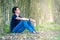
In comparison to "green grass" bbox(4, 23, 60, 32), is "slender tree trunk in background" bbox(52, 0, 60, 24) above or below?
above

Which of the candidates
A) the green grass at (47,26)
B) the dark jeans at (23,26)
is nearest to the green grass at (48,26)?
the green grass at (47,26)

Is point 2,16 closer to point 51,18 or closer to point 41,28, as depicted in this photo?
point 41,28

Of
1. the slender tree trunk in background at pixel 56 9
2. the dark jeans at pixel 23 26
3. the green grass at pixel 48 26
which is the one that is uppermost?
the slender tree trunk in background at pixel 56 9

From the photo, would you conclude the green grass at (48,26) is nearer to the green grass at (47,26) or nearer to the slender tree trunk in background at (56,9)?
the green grass at (47,26)

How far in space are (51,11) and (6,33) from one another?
257 cm


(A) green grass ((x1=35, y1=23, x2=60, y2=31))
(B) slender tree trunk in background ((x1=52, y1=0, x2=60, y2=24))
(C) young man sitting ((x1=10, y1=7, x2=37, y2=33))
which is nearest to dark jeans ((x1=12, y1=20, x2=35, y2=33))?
(C) young man sitting ((x1=10, y1=7, x2=37, y2=33))

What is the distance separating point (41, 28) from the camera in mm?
→ 7430

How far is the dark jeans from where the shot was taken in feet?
21.5

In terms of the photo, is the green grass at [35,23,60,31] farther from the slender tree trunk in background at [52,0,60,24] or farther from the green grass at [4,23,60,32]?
the slender tree trunk in background at [52,0,60,24]

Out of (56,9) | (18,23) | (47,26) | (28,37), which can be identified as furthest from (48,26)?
(28,37)

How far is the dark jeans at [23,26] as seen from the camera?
657 cm

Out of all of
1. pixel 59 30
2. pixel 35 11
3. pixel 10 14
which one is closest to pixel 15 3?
pixel 10 14

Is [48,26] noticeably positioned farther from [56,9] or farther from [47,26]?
[56,9]

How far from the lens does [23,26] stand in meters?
6.67
